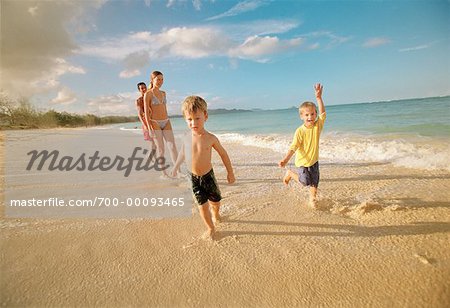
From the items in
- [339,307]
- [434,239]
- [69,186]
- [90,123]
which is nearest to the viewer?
[339,307]

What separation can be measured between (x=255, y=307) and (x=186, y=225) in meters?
1.36

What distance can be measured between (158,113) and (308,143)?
3.01 m

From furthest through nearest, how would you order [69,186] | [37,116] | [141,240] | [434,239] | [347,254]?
[37,116] < [69,186] < [141,240] < [434,239] < [347,254]

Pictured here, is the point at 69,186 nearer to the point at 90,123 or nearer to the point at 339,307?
the point at 339,307

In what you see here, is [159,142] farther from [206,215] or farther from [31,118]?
[31,118]

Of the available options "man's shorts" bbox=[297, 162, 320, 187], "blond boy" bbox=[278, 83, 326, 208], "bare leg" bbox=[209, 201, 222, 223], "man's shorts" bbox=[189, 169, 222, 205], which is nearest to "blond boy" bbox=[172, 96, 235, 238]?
"man's shorts" bbox=[189, 169, 222, 205]

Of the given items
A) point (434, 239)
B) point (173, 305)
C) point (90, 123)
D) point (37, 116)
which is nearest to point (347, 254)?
point (434, 239)

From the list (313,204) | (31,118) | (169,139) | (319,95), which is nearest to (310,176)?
(313,204)

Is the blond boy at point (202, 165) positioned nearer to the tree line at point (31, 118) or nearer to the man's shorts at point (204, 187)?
the man's shorts at point (204, 187)

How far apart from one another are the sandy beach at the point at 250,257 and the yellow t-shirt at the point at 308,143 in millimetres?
541

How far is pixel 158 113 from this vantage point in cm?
509

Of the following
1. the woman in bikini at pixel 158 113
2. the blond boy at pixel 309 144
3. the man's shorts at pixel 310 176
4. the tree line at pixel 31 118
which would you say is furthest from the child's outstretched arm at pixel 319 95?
the tree line at pixel 31 118

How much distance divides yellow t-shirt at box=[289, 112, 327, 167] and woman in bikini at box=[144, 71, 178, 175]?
260 cm

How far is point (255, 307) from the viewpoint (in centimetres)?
167
